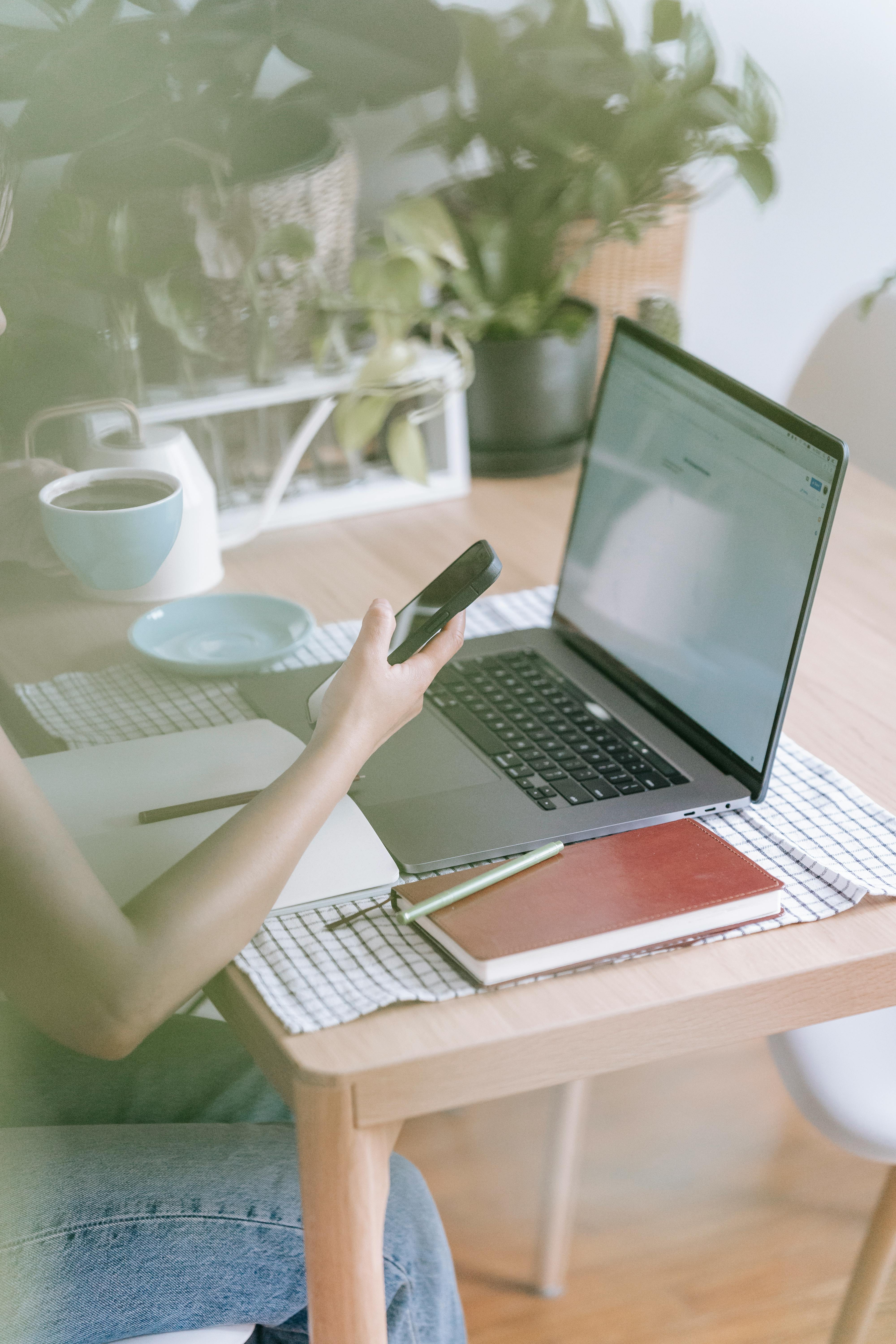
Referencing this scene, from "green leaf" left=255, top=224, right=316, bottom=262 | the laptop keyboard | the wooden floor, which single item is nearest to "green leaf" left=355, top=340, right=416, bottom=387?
"green leaf" left=255, top=224, right=316, bottom=262

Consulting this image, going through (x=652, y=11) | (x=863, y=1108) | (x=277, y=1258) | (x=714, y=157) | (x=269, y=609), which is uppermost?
(x=652, y=11)

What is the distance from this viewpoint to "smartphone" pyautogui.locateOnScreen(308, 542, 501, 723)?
2.32 ft

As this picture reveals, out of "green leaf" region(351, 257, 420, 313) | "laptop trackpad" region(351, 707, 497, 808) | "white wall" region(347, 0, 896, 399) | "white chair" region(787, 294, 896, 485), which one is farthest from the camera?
"white wall" region(347, 0, 896, 399)

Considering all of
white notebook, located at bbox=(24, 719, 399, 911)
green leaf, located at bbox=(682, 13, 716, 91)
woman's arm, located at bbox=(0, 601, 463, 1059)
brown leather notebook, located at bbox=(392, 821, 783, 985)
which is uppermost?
green leaf, located at bbox=(682, 13, 716, 91)

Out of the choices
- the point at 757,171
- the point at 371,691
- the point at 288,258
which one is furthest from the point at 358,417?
the point at 371,691

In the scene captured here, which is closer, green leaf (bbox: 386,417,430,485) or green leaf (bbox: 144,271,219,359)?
green leaf (bbox: 144,271,219,359)

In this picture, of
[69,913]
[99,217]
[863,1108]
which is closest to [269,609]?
[99,217]

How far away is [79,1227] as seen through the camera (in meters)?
0.65

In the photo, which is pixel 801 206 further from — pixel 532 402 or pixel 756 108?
pixel 532 402

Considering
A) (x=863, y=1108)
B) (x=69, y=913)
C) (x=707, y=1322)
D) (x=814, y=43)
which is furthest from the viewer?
(x=814, y=43)

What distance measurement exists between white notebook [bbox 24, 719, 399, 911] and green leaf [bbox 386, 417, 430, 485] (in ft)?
1.61

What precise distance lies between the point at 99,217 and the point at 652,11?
76cm

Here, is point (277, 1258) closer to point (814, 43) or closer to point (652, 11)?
point (652, 11)

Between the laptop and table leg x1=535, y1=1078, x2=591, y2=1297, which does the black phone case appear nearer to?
the laptop
